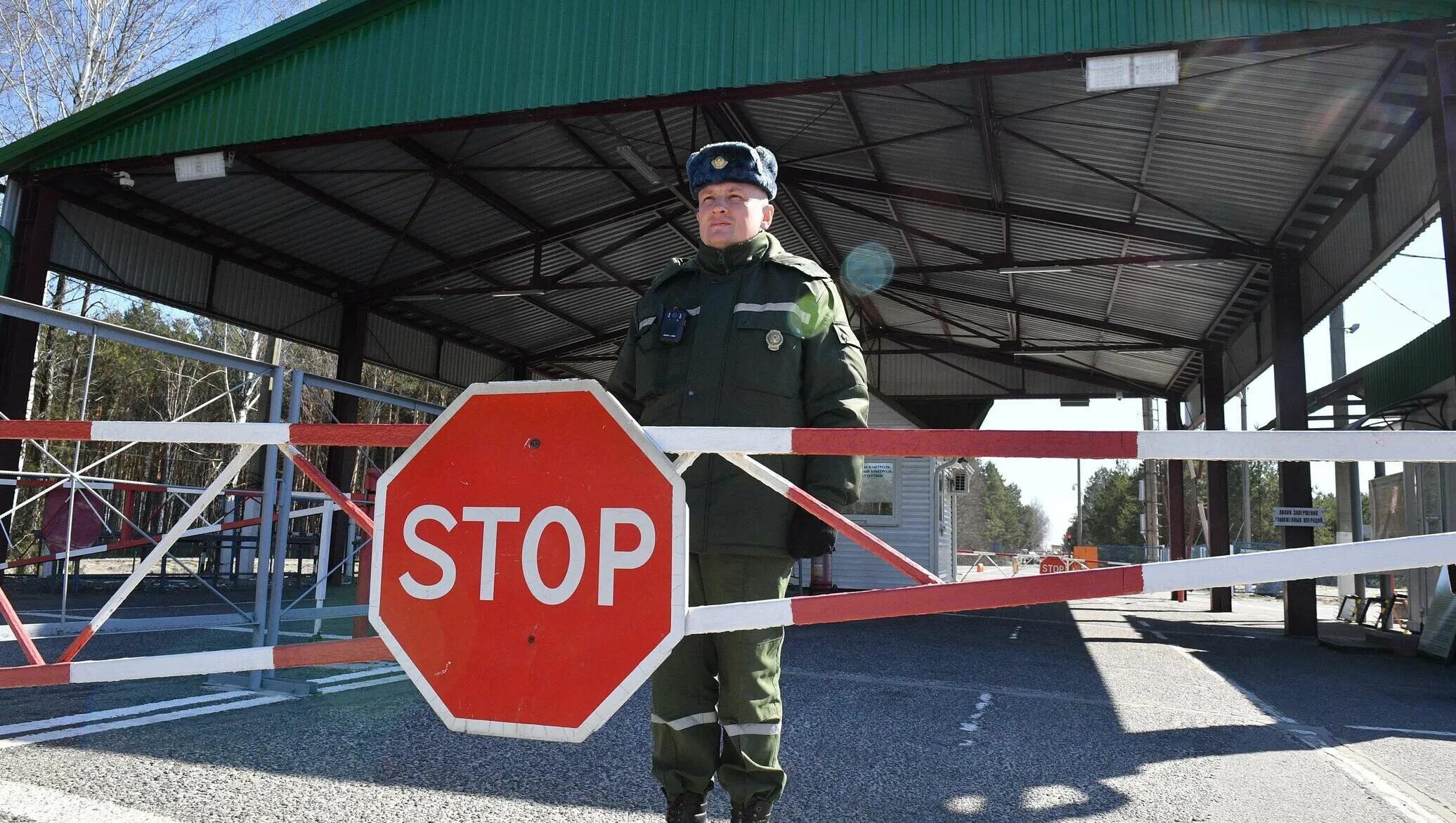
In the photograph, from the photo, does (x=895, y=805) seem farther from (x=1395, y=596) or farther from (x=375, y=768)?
(x=1395, y=596)

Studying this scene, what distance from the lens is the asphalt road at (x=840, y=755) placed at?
123 inches

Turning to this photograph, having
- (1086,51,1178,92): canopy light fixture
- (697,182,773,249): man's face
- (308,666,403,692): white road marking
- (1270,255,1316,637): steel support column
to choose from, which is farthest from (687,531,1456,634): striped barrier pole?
(1270,255,1316,637): steel support column

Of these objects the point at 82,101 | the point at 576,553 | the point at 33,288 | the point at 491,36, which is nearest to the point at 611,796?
the point at 576,553

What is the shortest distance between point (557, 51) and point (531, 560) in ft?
25.1

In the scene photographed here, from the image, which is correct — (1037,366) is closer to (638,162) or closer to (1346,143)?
(1346,143)

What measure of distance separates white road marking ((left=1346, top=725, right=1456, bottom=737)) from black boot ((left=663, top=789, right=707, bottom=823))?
16.5 ft

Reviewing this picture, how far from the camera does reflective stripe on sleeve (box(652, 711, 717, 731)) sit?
2.21 metres

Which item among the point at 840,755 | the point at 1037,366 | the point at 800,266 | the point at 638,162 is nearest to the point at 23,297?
the point at 638,162

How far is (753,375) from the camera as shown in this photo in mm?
2291

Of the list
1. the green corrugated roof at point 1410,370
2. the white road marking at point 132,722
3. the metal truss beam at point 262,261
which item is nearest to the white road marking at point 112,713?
the white road marking at point 132,722

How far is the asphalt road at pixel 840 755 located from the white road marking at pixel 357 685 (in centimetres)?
5

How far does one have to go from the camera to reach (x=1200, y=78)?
771 centimetres

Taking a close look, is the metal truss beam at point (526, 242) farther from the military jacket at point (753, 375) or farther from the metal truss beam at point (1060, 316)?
the military jacket at point (753, 375)

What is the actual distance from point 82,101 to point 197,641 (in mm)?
15600
